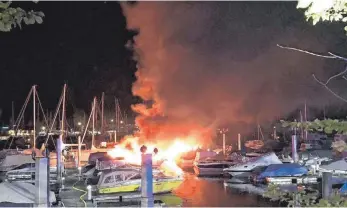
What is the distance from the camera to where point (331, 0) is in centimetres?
425

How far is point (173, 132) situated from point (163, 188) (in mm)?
26238

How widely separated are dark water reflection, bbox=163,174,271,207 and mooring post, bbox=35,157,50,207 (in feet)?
30.0

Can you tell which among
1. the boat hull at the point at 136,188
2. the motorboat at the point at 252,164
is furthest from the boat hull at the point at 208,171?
the boat hull at the point at 136,188

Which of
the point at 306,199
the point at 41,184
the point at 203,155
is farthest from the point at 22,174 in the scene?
the point at 306,199

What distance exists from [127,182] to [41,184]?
8084mm

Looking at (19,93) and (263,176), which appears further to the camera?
(19,93)

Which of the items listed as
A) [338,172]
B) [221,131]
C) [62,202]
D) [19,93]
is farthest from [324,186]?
[19,93]

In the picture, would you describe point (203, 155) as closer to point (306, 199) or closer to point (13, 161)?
point (13, 161)

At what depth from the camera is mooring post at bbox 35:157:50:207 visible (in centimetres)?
1688

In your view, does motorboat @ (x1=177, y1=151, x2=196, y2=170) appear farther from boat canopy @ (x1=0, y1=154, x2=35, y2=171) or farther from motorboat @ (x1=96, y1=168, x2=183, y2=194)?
motorboat @ (x1=96, y1=168, x2=183, y2=194)

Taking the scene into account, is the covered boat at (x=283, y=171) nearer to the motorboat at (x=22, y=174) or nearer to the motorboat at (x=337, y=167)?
the motorboat at (x=337, y=167)

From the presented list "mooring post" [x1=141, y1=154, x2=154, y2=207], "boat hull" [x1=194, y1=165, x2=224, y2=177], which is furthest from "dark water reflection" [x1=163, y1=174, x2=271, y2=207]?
"mooring post" [x1=141, y1=154, x2=154, y2=207]

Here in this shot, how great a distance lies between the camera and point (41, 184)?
1708 centimetres

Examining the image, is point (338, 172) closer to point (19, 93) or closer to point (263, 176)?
point (263, 176)
